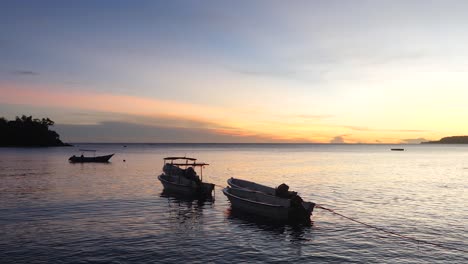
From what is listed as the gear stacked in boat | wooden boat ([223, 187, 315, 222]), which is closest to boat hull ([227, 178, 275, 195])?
the gear stacked in boat

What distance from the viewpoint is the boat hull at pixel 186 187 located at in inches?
1627

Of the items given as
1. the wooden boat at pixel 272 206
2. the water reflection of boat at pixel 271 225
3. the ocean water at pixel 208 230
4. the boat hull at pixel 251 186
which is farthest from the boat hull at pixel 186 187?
the water reflection of boat at pixel 271 225

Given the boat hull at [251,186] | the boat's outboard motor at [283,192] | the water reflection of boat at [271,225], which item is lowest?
the water reflection of boat at [271,225]

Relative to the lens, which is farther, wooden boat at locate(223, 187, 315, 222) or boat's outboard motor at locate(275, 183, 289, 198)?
boat's outboard motor at locate(275, 183, 289, 198)

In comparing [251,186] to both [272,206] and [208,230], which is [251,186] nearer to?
[272,206]

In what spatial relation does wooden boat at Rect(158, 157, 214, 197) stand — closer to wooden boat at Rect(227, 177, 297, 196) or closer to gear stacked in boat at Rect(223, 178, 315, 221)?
wooden boat at Rect(227, 177, 297, 196)

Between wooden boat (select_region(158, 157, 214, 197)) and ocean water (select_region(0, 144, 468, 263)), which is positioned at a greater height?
wooden boat (select_region(158, 157, 214, 197))

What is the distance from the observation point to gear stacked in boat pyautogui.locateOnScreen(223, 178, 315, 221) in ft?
94.8

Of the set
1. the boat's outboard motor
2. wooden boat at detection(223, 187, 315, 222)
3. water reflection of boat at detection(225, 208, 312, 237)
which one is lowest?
water reflection of boat at detection(225, 208, 312, 237)

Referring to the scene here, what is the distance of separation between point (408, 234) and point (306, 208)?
282 inches

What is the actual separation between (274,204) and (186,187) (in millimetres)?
15575

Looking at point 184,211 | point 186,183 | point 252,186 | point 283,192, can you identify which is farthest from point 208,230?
point 186,183

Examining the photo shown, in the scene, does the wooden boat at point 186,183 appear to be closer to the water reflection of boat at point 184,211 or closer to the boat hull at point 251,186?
the water reflection of boat at point 184,211

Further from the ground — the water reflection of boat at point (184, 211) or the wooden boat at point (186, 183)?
the wooden boat at point (186, 183)
